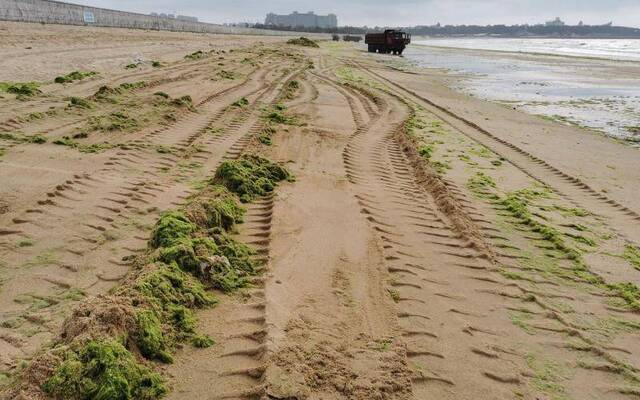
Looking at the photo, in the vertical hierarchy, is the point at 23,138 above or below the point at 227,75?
below

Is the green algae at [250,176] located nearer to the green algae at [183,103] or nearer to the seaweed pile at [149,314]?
the seaweed pile at [149,314]

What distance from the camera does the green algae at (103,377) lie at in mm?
2318

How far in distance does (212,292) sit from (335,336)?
0.98 meters

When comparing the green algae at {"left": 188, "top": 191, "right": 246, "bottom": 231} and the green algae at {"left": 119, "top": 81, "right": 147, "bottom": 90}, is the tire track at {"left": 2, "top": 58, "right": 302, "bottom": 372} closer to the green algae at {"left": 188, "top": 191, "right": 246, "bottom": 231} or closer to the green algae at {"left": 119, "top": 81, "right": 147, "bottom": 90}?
the green algae at {"left": 188, "top": 191, "right": 246, "bottom": 231}

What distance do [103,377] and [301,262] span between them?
1.91m

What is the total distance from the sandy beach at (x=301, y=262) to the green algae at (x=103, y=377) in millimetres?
12

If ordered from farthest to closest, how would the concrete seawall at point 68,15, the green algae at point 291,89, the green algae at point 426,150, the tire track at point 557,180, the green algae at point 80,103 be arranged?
1. the concrete seawall at point 68,15
2. the green algae at point 291,89
3. the green algae at point 80,103
4. the green algae at point 426,150
5. the tire track at point 557,180

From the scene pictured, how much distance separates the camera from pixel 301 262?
400cm

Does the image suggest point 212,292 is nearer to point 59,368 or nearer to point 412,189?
point 59,368

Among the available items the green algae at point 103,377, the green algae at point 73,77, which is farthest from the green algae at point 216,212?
the green algae at point 73,77

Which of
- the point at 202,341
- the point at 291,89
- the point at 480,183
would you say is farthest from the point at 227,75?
the point at 202,341

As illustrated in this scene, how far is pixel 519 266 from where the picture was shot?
444cm

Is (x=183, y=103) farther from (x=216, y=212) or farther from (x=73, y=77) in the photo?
(x=216, y=212)

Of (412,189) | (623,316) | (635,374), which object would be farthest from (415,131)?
(635,374)
